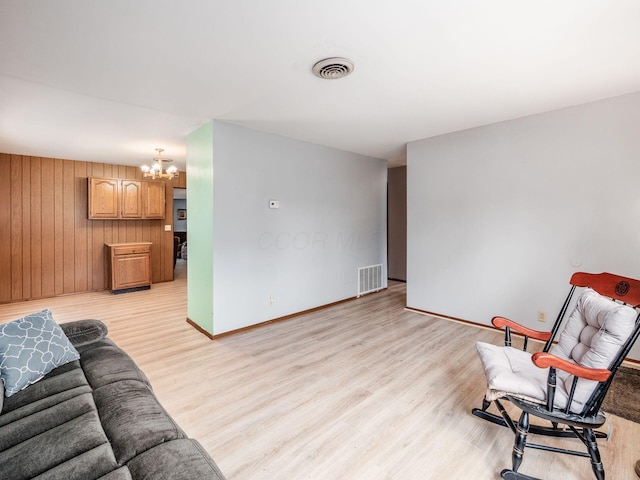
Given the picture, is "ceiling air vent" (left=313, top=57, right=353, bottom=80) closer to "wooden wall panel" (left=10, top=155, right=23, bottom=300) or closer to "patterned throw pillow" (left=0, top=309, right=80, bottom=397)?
"patterned throw pillow" (left=0, top=309, right=80, bottom=397)

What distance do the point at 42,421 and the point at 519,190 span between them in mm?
4298

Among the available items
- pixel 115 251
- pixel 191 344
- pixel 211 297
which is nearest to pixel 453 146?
pixel 211 297

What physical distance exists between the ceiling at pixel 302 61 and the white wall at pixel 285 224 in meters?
0.52

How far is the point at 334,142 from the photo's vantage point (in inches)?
173

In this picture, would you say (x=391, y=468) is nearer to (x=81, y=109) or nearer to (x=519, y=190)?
(x=519, y=190)

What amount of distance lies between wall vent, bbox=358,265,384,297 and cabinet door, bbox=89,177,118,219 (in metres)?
4.81

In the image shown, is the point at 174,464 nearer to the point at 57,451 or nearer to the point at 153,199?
the point at 57,451

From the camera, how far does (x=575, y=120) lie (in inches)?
120

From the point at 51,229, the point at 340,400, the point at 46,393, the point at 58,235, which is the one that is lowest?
the point at 340,400

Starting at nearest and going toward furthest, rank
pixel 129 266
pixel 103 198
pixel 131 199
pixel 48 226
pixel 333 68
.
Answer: pixel 333 68 → pixel 48 226 → pixel 103 198 → pixel 129 266 → pixel 131 199

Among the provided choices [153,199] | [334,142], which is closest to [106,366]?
[334,142]

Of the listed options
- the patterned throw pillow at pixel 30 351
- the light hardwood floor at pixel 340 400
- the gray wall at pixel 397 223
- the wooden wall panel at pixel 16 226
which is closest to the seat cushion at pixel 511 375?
the light hardwood floor at pixel 340 400

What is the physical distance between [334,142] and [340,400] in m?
3.38

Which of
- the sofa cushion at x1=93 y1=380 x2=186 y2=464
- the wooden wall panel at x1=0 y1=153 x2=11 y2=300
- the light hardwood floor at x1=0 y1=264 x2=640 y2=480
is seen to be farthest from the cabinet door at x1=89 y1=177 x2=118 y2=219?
the sofa cushion at x1=93 y1=380 x2=186 y2=464
